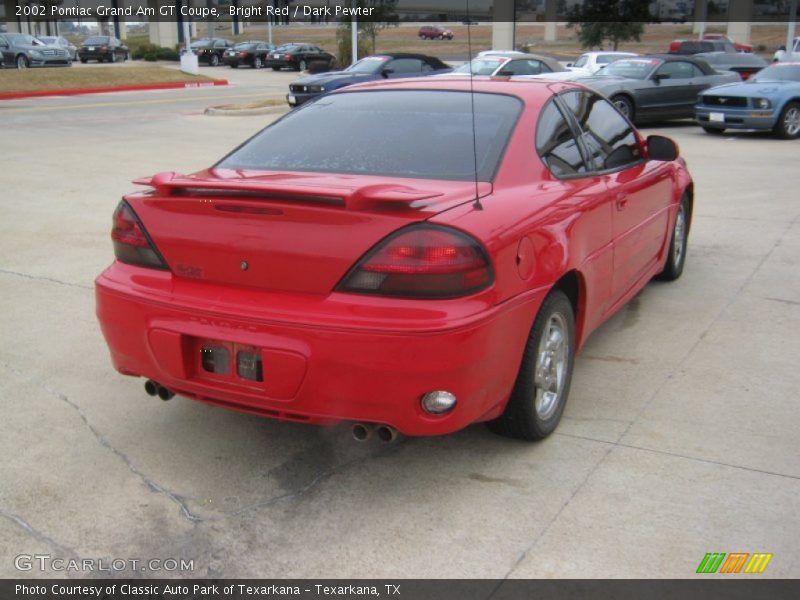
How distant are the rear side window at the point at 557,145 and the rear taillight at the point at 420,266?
1082mm

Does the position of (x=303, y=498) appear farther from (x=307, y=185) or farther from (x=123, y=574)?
(x=307, y=185)

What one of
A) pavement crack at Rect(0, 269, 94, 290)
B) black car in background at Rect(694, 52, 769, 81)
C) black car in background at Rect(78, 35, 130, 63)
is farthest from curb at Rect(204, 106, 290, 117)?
black car in background at Rect(78, 35, 130, 63)

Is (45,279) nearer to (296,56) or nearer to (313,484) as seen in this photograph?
(313,484)

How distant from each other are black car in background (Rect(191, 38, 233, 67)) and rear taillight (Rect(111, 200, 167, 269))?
4697 centimetres

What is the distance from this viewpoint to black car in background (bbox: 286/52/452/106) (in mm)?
20641

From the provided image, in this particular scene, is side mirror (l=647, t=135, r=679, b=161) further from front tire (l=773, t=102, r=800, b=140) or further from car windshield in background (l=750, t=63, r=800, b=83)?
car windshield in background (l=750, t=63, r=800, b=83)

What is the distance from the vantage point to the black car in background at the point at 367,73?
20641 millimetres

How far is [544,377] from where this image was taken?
150 inches

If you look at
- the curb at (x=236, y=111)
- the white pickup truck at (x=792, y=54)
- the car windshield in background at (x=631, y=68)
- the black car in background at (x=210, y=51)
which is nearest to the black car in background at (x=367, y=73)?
the curb at (x=236, y=111)

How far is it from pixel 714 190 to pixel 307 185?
27.1ft

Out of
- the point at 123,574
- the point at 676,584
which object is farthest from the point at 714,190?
the point at 123,574

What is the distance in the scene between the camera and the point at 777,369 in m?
4.77

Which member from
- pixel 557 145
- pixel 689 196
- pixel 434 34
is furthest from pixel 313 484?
pixel 434 34

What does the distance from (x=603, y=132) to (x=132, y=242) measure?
8.80 feet
